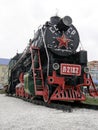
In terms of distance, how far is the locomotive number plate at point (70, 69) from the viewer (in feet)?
45.6

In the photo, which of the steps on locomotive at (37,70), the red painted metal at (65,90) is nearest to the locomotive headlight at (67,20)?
the steps on locomotive at (37,70)

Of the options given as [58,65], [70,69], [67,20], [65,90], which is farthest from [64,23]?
[65,90]

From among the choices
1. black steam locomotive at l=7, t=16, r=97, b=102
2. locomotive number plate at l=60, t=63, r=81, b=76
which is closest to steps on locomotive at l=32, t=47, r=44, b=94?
black steam locomotive at l=7, t=16, r=97, b=102

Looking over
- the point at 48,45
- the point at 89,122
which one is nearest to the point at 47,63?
the point at 48,45

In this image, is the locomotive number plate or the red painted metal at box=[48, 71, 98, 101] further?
the locomotive number plate

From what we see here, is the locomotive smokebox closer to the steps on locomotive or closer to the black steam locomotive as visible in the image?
the black steam locomotive

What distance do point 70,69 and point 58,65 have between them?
0.57 m

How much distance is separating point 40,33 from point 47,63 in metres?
1.89

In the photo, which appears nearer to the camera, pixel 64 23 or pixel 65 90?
pixel 65 90

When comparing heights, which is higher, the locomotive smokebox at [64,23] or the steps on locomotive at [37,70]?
the locomotive smokebox at [64,23]

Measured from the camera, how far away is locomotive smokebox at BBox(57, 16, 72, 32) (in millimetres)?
14902

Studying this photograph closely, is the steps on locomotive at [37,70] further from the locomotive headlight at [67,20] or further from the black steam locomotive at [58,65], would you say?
the locomotive headlight at [67,20]

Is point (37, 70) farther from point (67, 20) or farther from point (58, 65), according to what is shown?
point (67, 20)

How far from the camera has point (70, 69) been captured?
1400 centimetres
